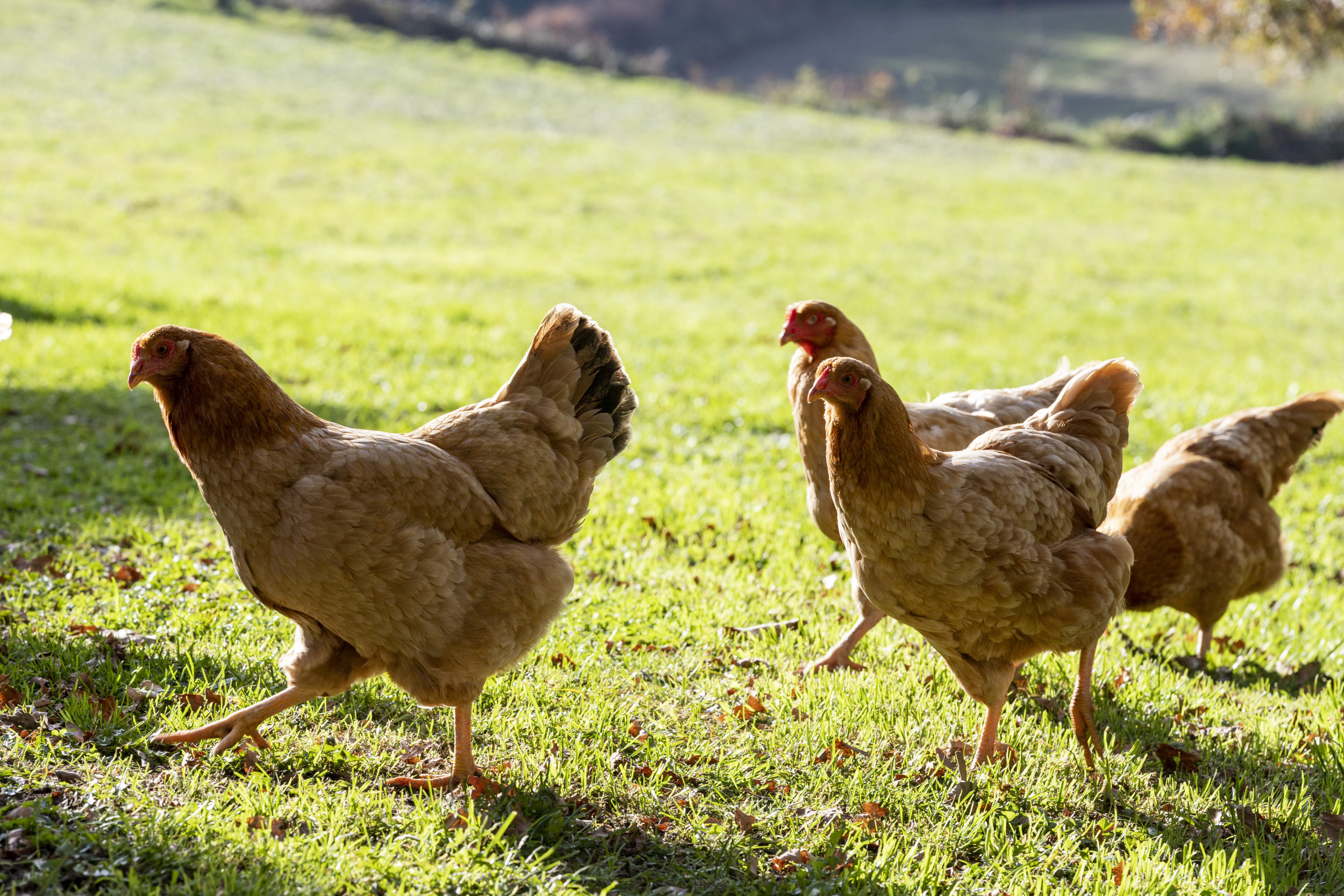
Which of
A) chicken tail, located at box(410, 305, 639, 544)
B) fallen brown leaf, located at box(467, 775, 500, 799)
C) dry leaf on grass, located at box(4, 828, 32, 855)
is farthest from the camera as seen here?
chicken tail, located at box(410, 305, 639, 544)

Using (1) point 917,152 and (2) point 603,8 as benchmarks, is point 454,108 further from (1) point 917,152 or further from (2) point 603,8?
(2) point 603,8

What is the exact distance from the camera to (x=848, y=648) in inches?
192

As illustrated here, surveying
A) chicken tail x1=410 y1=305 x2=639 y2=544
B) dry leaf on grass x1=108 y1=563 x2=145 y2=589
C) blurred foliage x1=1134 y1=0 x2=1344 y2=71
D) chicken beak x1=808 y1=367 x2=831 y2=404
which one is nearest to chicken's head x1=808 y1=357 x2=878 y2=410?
chicken beak x1=808 y1=367 x2=831 y2=404

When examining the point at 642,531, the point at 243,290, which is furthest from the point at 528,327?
the point at 642,531

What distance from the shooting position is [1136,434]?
28.4 ft

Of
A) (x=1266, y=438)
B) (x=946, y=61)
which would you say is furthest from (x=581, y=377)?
(x=946, y=61)

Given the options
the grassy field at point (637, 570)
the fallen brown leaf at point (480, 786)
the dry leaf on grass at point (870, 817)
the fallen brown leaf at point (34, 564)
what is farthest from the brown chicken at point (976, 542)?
the fallen brown leaf at point (34, 564)

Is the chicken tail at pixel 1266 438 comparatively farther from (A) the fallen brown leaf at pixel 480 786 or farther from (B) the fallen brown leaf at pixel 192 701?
(B) the fallen brown leaf at pixel 192 701

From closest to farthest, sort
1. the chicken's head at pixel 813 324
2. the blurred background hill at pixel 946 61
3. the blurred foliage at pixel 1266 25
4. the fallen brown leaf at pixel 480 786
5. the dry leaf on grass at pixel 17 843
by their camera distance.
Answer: the dry leaf on grass at pixel 17 843 → the fallen brown leaf at pixel 480 786 → the chicken's head at pixel 813 324 → the blurred foliage at pixel 1266 25 → the blurred background hill at pixel 946 61

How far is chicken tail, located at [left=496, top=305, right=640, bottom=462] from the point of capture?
4.17 meters

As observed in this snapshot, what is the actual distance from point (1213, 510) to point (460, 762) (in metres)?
4.02

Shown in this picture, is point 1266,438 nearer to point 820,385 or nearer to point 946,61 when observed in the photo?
point 820,385

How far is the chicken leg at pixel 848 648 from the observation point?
4.77m

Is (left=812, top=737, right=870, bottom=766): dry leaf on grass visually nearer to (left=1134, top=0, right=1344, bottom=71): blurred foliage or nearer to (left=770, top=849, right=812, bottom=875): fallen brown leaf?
(left=770, top=849, right=812, bottom=875): fallen brown leaf
